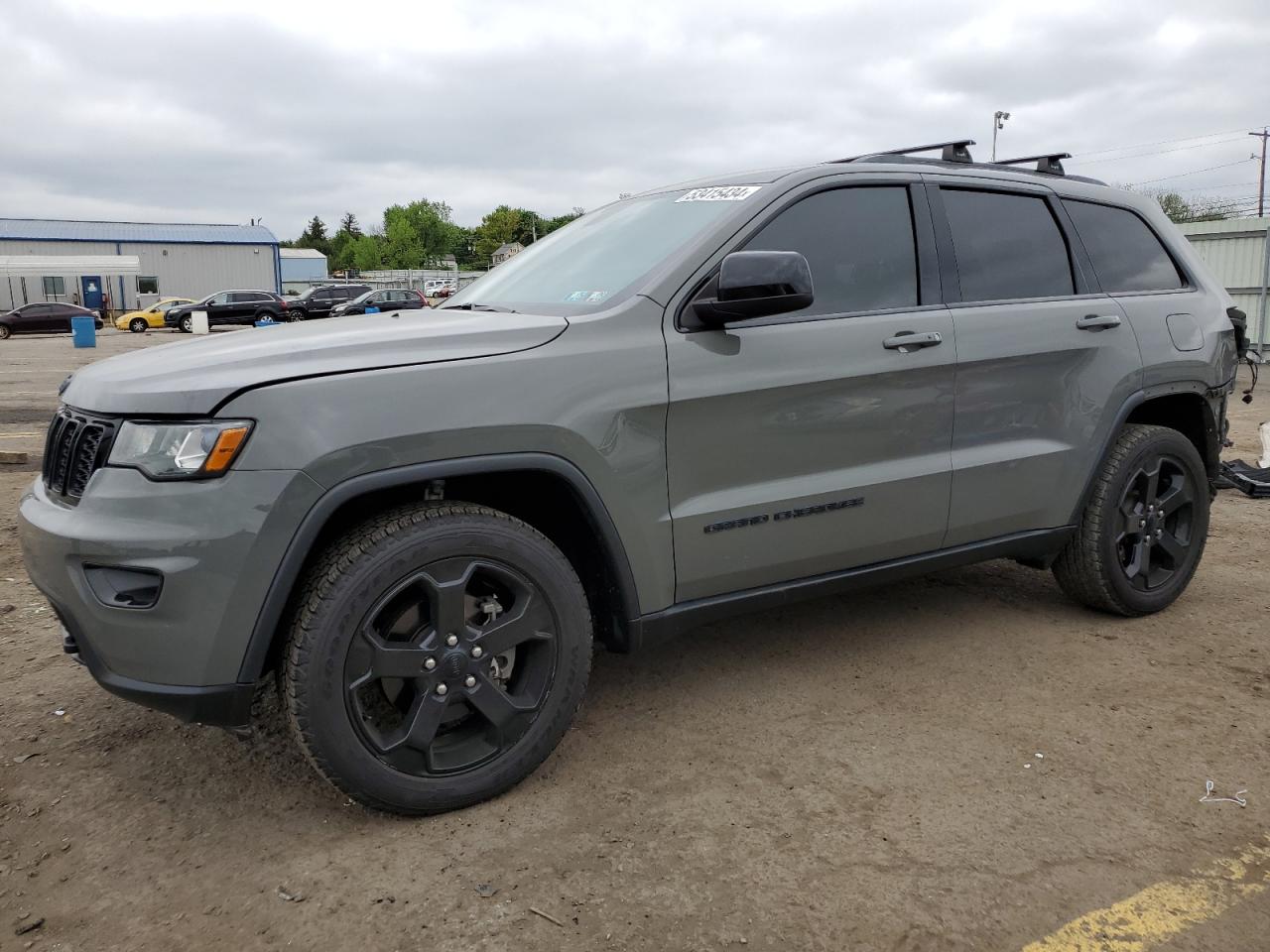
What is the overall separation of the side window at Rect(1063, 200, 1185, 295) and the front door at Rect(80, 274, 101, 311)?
54122 mm

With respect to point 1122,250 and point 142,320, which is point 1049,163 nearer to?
point 1122,250

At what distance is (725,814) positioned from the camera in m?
2.74

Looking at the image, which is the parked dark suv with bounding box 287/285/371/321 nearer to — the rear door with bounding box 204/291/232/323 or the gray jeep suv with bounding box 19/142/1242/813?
the rear door with bounding box 204/291/232/323

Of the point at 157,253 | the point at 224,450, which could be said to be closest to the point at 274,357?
the point at 224,450

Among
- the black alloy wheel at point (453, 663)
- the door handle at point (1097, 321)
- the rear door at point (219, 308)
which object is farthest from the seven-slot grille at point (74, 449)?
the rear door at point (219, 308)

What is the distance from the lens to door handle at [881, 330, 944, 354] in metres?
3.35

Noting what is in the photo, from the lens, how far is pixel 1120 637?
4074mm

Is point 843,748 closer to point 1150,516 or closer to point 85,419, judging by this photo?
point 1150,516

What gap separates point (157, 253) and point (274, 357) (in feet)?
203

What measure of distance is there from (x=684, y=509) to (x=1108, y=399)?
6.64ft

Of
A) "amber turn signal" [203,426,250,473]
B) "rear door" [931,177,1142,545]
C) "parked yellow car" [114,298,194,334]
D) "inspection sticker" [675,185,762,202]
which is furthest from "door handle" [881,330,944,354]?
"parked yellow car" [114,298,194,334]

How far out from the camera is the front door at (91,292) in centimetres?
4956

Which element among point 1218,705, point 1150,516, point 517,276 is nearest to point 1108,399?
point 1150,516

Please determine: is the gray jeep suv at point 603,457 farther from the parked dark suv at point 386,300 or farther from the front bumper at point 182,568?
the parked dark suv at point 386,300
